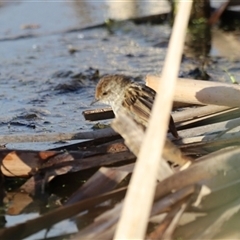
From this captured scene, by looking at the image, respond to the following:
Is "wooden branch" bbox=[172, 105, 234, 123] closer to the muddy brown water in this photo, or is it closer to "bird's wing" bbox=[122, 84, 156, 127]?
"bird's wing" bbox=[122, 84, 156, 127]

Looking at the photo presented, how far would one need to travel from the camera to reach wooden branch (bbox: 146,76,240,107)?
205 inches

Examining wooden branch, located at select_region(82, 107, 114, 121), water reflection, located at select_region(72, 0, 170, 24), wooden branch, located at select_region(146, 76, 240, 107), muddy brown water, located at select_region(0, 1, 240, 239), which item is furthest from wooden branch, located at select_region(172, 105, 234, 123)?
water reflection, located at select_region(72, 0, 170, 24)

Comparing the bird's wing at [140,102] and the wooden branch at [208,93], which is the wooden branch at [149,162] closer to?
the wooden branch at [208,93]

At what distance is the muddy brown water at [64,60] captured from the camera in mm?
7004

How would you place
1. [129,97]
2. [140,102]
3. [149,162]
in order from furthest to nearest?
1. [129,97]
2. [140,102]
3. [149,162]

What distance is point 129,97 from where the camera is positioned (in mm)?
5926

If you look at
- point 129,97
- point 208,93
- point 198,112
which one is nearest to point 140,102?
point 129,97

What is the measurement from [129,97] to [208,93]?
2.84 feet

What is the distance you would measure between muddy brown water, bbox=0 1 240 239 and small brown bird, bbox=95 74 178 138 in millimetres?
359

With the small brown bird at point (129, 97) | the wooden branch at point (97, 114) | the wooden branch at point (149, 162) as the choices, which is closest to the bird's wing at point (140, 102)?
A: the small brown bird at point (129, 97)

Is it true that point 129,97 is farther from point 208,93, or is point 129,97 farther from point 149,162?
point 149,162

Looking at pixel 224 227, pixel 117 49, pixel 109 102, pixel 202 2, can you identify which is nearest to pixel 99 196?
pixel 224 227

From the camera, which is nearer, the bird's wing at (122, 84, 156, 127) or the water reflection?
the bird's wing at (122, 84, 156, 127)

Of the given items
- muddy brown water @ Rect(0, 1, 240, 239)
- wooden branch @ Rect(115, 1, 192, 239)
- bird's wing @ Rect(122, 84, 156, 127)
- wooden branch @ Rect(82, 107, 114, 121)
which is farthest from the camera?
muddy brown water @ Rect(0, 1, 240, 239)
